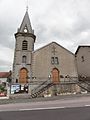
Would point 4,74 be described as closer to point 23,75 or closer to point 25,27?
point 25,27

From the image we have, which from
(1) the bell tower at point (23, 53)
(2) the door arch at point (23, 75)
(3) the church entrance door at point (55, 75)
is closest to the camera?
(2) the door arch at point (23, 75)

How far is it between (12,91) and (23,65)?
6.45 meters

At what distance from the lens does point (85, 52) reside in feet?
119

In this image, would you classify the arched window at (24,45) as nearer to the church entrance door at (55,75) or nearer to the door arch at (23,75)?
the door arch at (23,75)

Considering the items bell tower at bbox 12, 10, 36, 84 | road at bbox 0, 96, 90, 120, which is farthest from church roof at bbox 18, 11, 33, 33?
road at bbox 0, 96, 90, 120

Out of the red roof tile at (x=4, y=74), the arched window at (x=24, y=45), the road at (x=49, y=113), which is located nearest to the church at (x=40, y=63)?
the arched window at (x=24, y=45)

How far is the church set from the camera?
3156 cm

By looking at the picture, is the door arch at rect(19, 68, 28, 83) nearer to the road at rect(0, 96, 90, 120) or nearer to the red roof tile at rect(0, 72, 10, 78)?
the road at rect(0, 96, 90, 120)

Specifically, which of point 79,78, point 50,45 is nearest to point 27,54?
point 50,45

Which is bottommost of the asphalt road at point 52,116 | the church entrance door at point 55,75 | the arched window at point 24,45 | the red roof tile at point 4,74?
the asphalt road at point 52,116

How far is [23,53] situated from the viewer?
33.2m

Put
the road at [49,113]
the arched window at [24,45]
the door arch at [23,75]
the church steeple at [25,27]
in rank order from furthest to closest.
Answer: the church steeple at [25,27] < the arched window at [24,45] < the door arch at [23,75] < the road at [49,113]

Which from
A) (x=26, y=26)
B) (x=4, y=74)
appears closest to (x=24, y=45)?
(x=26, y=26)

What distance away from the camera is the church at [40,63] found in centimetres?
3156
